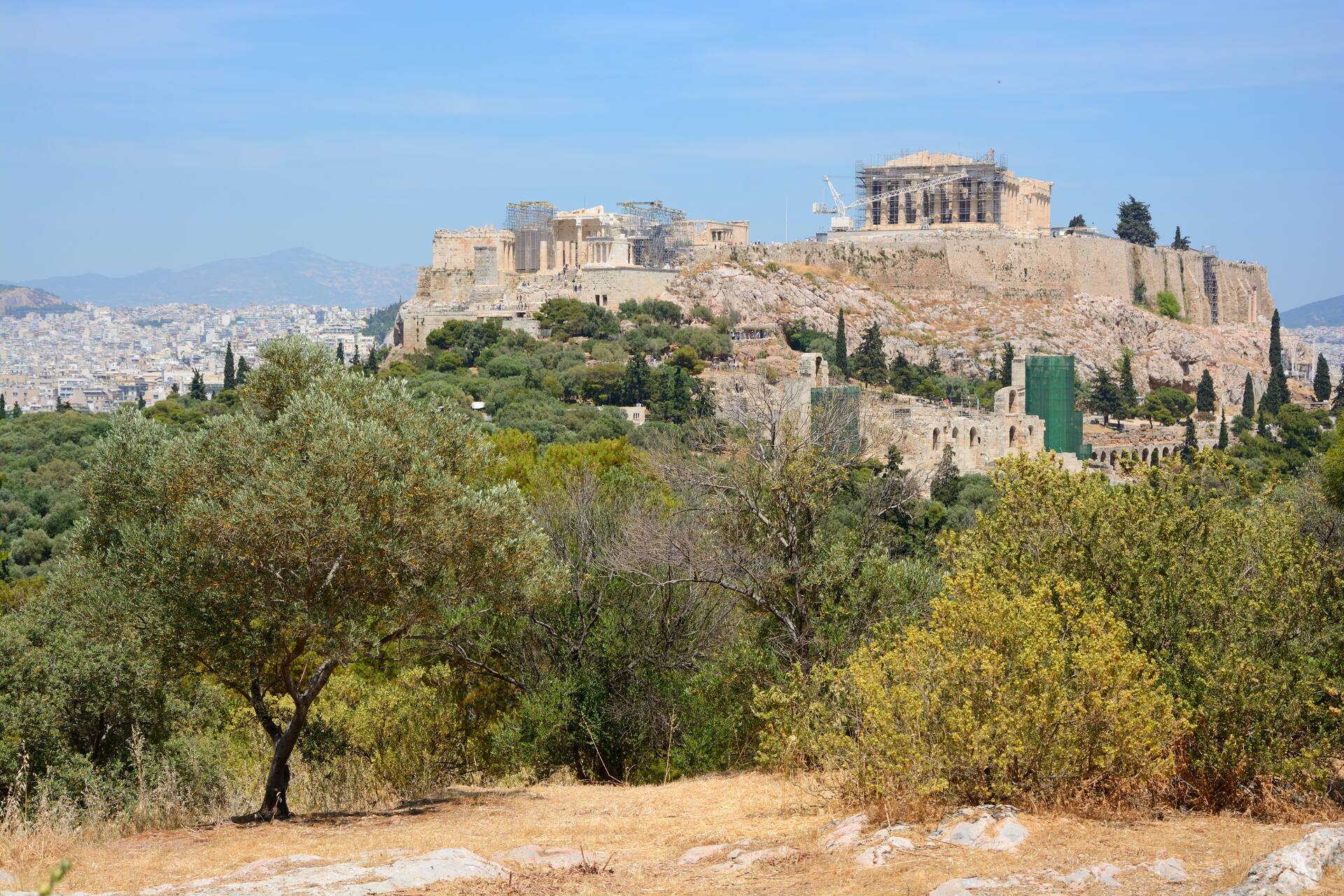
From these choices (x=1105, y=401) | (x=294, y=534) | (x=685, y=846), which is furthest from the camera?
(x=1105, y=401)

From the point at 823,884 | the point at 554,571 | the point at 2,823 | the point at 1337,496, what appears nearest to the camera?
the point at 823,884

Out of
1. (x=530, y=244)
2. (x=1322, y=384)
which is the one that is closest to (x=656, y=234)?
(x=530, y=244)

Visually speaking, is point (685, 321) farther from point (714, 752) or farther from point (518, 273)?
point (714, 752)

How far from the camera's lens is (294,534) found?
28.8 feet

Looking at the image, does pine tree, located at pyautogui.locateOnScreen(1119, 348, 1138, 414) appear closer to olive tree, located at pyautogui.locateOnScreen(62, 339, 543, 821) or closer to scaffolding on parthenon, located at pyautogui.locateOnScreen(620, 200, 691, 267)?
scaffolding on parthenon, located at pyautogui.locateOnScreen(620, 200, 691, 267)

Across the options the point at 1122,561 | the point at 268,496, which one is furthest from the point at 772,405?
the point at 268,496

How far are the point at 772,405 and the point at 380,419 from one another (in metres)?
4.35

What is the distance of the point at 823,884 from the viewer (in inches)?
269

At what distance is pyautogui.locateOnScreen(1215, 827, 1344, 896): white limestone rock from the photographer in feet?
19.9

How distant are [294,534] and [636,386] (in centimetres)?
4118

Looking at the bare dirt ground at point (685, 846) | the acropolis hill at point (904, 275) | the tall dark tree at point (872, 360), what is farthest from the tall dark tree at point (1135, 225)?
the bare dirt ground at point (685, 846)

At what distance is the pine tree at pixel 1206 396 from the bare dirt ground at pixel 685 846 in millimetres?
56291

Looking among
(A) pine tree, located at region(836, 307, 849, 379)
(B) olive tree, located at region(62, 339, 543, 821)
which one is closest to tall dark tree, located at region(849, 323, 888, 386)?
(A) pine tree, located at region(836, 307, 849, 379)

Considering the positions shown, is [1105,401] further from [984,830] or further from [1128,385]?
[984,830]
